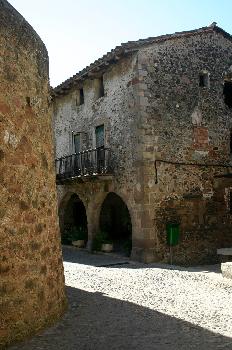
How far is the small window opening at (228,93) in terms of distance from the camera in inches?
612

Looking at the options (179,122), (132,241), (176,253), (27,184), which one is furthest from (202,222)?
(27,184)

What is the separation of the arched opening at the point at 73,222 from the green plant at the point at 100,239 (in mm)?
1357

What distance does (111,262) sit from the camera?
42.3 feet

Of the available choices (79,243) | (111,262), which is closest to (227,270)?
(111,262)

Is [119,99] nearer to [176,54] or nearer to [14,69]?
[176,54]

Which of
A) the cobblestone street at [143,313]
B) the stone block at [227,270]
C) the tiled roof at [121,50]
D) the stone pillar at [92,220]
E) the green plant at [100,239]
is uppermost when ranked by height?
the tiled roof at [121,50]

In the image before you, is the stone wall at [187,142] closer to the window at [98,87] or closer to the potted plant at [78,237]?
the window at [98,87]

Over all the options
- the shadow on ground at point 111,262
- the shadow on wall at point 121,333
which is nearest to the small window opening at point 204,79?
the shadow on ground at point 111,262

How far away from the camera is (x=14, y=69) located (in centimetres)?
537

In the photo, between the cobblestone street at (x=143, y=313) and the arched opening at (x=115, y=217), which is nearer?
the cobblestone street at (x=143, y=313)

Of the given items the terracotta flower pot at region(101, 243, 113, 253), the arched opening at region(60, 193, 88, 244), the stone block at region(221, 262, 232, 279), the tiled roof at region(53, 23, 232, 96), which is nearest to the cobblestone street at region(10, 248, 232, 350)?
the stone block at region(221, 262, 232, 279)

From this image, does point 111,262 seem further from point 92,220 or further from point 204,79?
point 204,79

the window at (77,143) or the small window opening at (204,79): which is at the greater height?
the small window opening at (204,79)

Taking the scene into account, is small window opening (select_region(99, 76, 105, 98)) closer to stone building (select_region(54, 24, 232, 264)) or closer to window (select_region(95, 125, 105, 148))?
stone building (select_region(54, 24, 232, 264))
